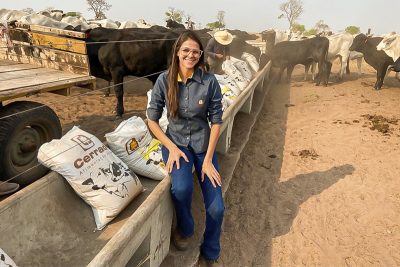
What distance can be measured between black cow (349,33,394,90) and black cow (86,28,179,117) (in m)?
7.33

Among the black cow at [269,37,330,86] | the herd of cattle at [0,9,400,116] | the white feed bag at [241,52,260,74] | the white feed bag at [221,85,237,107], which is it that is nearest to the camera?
the white feed bag at [221,85,237,107]

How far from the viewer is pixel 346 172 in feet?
14.7

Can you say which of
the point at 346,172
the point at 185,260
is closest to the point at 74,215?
the point at 185,260

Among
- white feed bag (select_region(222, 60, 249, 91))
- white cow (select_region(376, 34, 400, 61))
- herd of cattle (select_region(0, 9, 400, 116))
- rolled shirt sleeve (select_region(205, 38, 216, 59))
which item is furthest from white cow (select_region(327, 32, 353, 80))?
white feed bag (select_region(222, 60, 249, 91))

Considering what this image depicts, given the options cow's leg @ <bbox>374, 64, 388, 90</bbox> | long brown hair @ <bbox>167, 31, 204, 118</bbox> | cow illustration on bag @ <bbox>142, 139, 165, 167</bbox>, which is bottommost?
cow's leg @ <bbox>374, 64, 388, 90</bbox>

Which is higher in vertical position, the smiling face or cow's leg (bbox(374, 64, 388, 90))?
the smiling face

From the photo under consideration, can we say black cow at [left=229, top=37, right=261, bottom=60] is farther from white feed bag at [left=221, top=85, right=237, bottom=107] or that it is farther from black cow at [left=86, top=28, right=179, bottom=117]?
white feed bag at [left=221, top=85, right=237, bottom=107]

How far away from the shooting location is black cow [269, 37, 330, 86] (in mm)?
10672

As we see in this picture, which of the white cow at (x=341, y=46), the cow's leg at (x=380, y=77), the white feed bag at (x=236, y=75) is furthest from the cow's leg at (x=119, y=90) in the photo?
the white cow at (x=341, y=46)

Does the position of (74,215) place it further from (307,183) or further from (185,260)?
(307,183)

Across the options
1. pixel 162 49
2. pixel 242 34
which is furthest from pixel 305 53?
pixel 162 49

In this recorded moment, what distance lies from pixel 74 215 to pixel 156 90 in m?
1.23

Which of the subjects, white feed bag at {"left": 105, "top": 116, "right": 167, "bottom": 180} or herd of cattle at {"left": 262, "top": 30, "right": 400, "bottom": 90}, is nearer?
white feed bag at {"left": 105, "top": 116, "right": 167, "bottom": 180}

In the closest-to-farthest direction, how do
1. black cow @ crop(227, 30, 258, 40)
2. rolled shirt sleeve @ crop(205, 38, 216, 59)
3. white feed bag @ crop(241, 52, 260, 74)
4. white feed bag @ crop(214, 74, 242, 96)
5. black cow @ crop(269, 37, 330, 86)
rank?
white feed bag @ crop(214, 74, 242, 96), rolled shirt sleeve @ crop(205, 38, 216, 59), white feed bag @ crop(241, 52, 260, 74), black cow @ crop(269, 37, 330, 86), black cow @ crop(227, 30, 258, 40)
